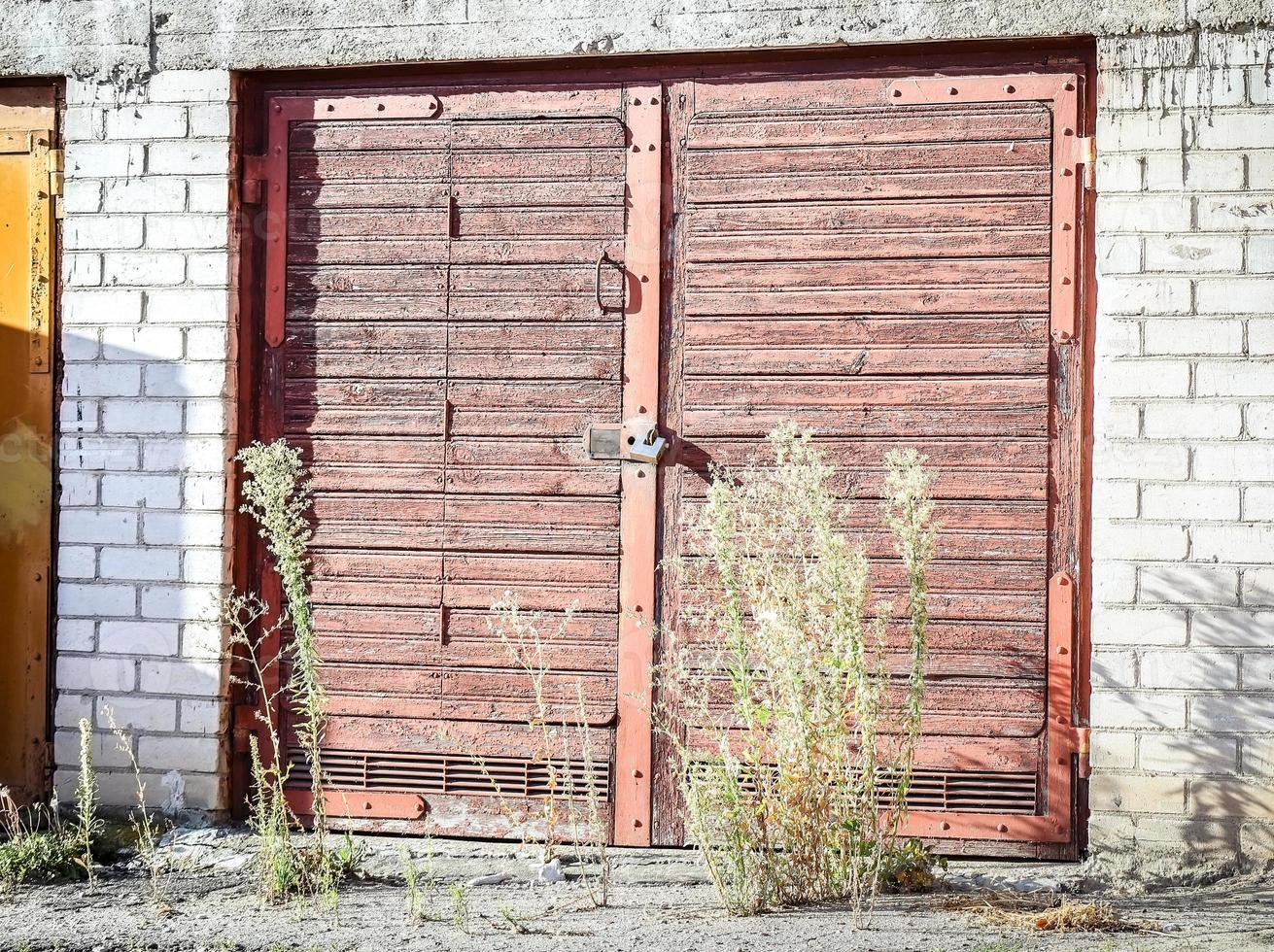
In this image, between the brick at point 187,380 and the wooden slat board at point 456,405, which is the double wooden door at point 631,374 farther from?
the brick at point 187,380

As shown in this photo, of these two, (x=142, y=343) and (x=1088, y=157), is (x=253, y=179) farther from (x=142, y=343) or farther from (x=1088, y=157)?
(x=1088, y=157)

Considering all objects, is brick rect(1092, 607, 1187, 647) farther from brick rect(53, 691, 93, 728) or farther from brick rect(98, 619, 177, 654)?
brick rect(53, 691, 93, 728)

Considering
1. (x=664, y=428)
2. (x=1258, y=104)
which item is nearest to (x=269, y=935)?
(x=664, y=428)

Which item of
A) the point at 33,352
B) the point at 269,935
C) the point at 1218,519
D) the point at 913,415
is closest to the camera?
the point at 269,935

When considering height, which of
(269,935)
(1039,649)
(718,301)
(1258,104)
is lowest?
(269,935)

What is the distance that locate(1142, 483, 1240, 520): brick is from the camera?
14.7 feet

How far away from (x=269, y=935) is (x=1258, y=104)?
4.15 m

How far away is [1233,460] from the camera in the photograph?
4.47 m

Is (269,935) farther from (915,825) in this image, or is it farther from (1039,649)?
(1039,649)

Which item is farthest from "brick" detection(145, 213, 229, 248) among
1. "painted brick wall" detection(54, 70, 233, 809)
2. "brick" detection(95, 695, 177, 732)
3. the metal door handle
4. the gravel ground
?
the gravel ground

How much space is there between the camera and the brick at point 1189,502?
14.7ft

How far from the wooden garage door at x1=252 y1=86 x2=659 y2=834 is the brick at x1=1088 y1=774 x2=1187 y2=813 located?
68.7 inches

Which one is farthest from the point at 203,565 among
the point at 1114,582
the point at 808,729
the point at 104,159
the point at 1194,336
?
the point at 1194,336

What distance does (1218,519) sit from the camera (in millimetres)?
4473
